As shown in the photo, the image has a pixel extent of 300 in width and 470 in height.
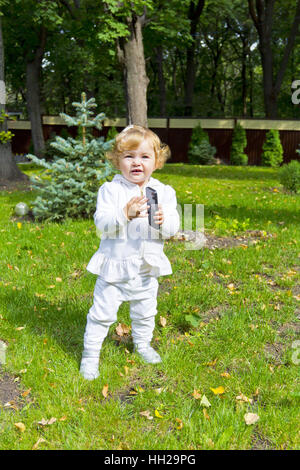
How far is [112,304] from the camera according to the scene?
9.37 ft

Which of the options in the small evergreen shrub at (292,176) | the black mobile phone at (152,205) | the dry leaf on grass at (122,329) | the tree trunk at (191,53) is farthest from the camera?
the tree trunk at (191,53)

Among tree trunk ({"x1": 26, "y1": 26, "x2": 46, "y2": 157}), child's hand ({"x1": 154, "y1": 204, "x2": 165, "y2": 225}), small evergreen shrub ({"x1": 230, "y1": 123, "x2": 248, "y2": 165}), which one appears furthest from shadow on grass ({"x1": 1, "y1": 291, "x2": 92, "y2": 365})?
small evergreen shrub ({"x1": 230, "y1": 123, "x2": 248, "y2": 165})

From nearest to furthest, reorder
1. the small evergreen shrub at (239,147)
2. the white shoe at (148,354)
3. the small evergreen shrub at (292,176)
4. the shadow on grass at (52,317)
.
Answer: the white shoe at (148,354) < the shadow on grass at (52,317) < the small evergreen shrub at (292,176) < the small evergreen shrub at (239,147)

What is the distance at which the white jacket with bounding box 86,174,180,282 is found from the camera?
2717 millimetres

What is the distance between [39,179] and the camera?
679 centimetres

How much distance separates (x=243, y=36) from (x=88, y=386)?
35.7 metres

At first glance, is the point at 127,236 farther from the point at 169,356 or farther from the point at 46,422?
the point at 46,422

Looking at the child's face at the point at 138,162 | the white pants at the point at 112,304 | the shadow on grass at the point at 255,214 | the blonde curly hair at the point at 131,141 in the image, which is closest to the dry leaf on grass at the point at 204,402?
the white pants at the point at 112,304

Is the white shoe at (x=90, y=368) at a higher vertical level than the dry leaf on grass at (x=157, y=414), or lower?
higher

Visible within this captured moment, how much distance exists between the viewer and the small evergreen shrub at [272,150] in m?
20.0

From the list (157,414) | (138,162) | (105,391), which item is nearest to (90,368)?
(105,391)

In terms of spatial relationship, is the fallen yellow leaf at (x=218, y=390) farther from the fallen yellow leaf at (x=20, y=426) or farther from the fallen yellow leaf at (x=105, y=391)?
the fallen yellow leaf at (x=20, y=426)

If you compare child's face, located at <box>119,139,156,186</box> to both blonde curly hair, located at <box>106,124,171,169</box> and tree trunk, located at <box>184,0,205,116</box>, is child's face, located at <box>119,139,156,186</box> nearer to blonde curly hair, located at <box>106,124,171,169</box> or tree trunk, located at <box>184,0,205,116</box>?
blonde curly hair, located at <box>106,124,171,169</box>

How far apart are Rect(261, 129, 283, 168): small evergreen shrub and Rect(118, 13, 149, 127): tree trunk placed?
913 cm
